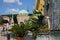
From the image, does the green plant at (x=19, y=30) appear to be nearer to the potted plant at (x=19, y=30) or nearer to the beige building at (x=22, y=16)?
the potted plant at (x=19, y=30)

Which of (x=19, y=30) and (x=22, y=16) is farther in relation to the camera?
(x=22, y=16)

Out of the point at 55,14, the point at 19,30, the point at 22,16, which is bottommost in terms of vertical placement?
the point at 22,16

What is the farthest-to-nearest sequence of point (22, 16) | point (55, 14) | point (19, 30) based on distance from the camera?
point (22, 16) < point (19, 30) < point (55, 14)

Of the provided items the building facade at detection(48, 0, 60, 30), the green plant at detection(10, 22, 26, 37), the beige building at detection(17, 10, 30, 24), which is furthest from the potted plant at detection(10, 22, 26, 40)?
the beige building at detection(17, 10, 30, 24)

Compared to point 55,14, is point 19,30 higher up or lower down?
lower down

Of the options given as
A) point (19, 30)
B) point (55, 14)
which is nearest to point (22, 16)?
point (19, 30)

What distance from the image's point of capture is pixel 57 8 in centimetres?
1351

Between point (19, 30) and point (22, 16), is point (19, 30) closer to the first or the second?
point (19, 30)

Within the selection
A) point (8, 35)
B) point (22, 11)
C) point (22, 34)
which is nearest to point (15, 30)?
point (22, 34)

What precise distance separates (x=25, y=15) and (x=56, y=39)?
35.3ft

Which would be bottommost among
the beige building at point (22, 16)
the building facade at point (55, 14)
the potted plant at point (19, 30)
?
the beige building at point (22, 16)

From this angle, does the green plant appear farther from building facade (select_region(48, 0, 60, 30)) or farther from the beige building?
the beige building

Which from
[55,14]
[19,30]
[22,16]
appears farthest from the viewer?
[22,16]

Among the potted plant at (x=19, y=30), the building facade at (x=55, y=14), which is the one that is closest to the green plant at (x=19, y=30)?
the potted plant at (x=19, y=30)
